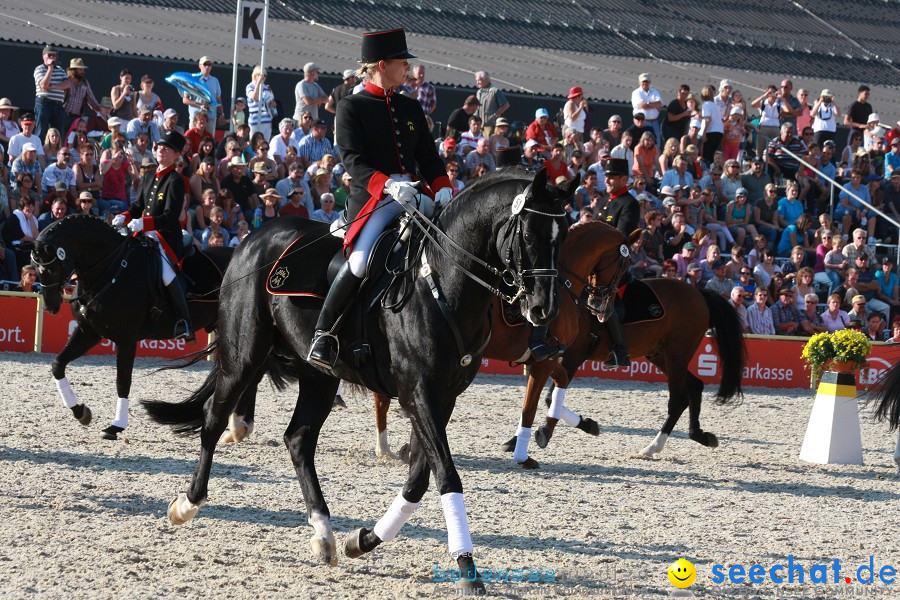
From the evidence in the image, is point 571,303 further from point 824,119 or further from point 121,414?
point 824,119

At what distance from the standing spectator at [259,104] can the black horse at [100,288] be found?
8641 millimetres

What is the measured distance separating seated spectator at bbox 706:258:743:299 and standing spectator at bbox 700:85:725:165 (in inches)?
179

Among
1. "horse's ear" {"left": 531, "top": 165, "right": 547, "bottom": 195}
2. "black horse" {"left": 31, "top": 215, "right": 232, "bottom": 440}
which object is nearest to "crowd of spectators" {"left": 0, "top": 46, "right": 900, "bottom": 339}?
"black horse" {"left": 31, "top": 215, "right": 232, "bottom": 440}

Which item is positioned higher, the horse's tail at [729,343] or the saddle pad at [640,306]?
the saddle pad at [640,306]

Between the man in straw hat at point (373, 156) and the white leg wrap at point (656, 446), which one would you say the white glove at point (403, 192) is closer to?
the man in straw hat at point (373, 156)

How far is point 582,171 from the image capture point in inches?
812

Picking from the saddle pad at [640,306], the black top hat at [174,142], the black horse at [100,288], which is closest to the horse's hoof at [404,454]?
the black horse at [100,288]

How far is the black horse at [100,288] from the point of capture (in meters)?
11.0

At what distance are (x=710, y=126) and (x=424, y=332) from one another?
1801 cm

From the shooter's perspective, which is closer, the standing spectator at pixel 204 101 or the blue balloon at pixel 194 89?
the standing spectator at pixel 204 101

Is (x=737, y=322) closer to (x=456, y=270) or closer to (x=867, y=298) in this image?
(x=456, y=270)

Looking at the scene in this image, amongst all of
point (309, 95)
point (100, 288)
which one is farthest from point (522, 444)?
point (309, 95)

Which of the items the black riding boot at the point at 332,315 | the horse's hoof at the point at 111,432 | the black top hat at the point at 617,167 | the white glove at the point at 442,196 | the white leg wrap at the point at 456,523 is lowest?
the horse's hoof at the point at 111,432

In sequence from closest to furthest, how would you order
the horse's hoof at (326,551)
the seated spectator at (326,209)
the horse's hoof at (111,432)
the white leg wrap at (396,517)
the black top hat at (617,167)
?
the white leg wrap at (396,517) → the horse's hoof at (326,551) → the horse's hoof at (111,432) → the black top hat at (617,167) → the seated spectator at (326,209)
